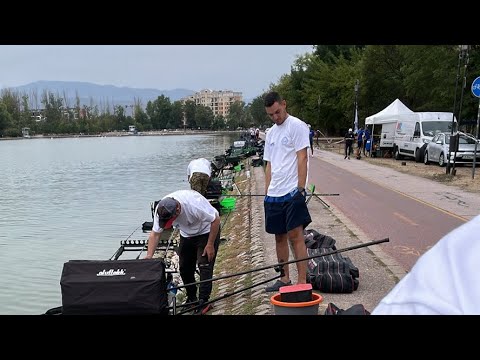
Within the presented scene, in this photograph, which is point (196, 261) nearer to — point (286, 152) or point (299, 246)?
point (299, 246)

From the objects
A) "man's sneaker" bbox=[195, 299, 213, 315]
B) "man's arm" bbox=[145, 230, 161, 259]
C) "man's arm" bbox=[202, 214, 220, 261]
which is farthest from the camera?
"man's arm" bbox=[202, 214, 220, 261]

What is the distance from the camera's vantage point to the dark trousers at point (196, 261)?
5.72 meters

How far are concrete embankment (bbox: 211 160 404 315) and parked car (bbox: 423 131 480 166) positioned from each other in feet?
30.3

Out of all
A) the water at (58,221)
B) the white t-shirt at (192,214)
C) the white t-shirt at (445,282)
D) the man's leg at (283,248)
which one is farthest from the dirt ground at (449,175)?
the white t-shirt at (445,282)

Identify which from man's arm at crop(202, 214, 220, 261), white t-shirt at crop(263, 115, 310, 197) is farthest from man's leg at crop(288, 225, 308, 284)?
man's arm at crop(202, 214, 220, 261)

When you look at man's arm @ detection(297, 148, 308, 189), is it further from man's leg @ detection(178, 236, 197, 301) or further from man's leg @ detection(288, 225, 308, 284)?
man's leg @ detection(178, 236, 197, 301)

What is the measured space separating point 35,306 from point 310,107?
54645mm

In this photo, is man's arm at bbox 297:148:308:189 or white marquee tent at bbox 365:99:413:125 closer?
man's arm at bbox 297:148:308:189

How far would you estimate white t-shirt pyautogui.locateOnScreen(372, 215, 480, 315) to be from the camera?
1063 millimetres
